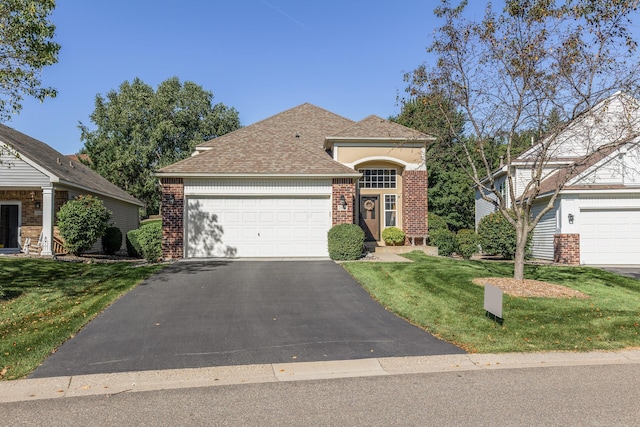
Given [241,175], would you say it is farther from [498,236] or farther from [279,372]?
[279,372]

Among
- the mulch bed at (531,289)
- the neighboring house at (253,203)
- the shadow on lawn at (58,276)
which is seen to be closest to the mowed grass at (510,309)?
the mulch bed at (531,289)

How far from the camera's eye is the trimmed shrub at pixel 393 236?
65.5 feet

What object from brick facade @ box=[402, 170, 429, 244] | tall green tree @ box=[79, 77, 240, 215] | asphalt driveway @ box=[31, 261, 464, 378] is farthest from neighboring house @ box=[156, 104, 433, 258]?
tall green tree @ box=[79, 77, 240, 215]

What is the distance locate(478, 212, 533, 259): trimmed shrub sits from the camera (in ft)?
61.2

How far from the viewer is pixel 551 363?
6.28m

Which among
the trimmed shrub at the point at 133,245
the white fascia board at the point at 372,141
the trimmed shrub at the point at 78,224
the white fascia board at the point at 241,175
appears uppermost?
the white fascia board at the point at 372,141

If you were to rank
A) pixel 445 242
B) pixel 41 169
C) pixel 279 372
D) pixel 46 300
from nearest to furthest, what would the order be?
pixel 279 372 < pixel 46 300 < pixel 41 169 < pixel 445 242

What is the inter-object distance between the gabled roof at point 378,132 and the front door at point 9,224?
48.8 ft

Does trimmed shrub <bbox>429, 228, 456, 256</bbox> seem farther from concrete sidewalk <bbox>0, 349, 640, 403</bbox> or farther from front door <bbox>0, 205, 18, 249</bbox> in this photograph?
front door <bbox>0, 205, 18, 249</bbox>

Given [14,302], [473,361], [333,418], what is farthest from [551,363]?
[14,302]

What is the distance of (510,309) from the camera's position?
29.5 feet

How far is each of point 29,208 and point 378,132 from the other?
16434 millimetres

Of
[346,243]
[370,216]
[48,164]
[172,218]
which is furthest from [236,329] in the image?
[48,164]

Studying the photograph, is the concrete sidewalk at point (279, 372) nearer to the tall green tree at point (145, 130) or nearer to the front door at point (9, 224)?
the front door at point (9, 224)
